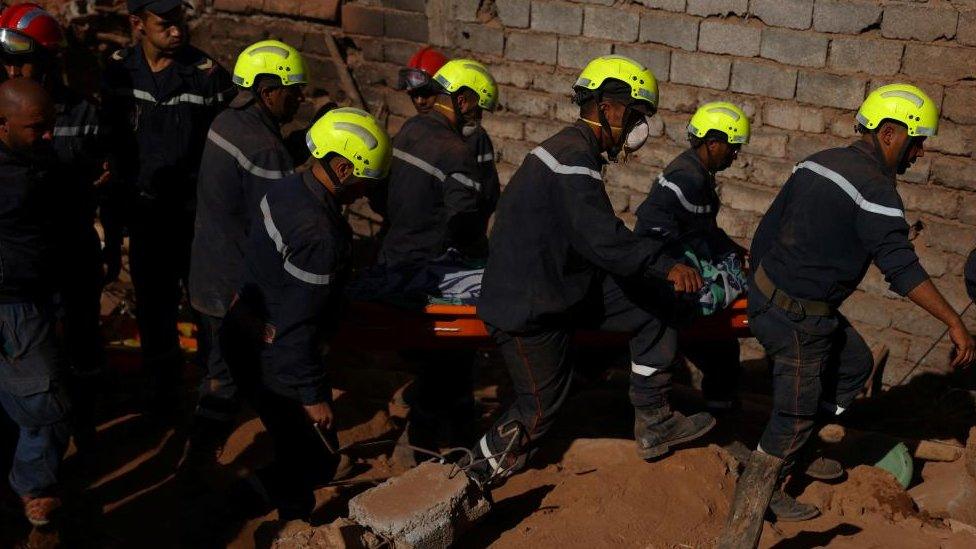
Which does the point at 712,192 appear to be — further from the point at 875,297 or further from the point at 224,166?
the point at 224,166

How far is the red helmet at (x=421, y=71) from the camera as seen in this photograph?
661cm

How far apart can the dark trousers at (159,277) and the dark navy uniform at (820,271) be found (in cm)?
335

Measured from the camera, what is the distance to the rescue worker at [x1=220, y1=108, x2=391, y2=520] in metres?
4.30

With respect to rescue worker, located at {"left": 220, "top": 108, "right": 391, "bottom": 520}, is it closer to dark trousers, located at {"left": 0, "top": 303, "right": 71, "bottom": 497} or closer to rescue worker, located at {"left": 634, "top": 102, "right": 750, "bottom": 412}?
dark trousers, located at {"left": 0, "top": 303, "right": 71, "bottom": 497}

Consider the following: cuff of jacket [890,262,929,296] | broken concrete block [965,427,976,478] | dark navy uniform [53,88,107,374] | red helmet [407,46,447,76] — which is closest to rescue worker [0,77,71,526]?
dark navy uniform [53,88,107,374]

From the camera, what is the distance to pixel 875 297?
23.1 ft

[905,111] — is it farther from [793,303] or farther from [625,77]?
[625,77]

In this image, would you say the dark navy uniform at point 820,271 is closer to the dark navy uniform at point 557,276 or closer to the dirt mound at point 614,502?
the dirt mound at point 614,502

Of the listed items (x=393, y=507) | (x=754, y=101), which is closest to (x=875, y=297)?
(x=754, y=101)

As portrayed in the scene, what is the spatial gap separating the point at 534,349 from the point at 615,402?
172cm

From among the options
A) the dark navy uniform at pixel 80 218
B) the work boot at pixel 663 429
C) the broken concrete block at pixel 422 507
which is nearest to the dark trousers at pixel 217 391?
the dark navy uniform at pixel 80 218

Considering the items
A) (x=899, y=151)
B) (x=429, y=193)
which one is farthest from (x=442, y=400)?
(x=899, y=151)

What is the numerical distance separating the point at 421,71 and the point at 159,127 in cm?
171

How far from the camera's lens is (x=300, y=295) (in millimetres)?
4297
